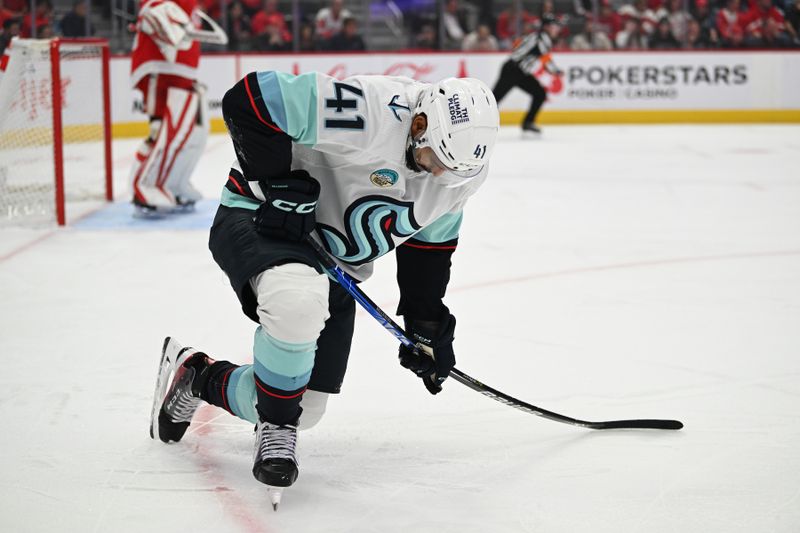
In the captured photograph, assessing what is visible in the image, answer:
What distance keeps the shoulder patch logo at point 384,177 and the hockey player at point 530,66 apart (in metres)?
7.86

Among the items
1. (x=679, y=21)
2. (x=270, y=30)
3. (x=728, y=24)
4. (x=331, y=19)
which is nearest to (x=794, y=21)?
(x=728, y=24)

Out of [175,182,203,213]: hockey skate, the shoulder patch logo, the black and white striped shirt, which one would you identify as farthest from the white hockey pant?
the black and white striped shirt

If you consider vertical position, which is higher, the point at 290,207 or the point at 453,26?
the point at 453,26

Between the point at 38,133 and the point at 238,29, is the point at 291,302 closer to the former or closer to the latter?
the point at 38,133

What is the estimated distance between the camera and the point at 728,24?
10.9m

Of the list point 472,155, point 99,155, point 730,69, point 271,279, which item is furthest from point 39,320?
point 730,69

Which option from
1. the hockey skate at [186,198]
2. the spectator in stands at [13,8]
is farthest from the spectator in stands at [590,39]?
the hockey skate at [186,198]

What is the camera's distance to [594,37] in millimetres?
10875

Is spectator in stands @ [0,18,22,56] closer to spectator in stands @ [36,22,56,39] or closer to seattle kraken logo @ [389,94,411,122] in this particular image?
spectator in stands @ [36,22,56,39]

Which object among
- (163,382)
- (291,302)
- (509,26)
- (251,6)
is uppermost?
(251,6)

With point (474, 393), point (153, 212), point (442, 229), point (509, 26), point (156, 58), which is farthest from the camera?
point (509, 26)

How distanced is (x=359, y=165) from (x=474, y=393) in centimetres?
98

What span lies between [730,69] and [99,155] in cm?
683

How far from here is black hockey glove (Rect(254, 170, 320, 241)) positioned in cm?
201
